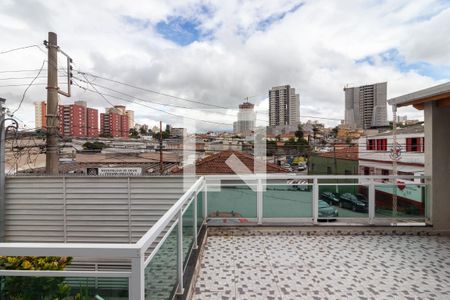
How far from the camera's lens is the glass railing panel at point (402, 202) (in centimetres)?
477

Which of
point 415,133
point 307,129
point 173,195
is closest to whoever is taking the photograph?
point 173,195

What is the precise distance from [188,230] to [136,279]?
5.93 ft

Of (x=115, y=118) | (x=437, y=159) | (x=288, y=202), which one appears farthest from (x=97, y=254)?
(x=115, y=118)

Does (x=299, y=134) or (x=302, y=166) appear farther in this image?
(x=302, y=166)

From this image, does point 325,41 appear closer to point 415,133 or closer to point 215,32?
point 215,32

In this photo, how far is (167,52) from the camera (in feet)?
47.8

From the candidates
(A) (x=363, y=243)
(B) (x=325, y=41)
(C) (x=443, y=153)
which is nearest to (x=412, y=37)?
(B) (x=325, y=41)

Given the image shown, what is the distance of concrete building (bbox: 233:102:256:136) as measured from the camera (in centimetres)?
1157

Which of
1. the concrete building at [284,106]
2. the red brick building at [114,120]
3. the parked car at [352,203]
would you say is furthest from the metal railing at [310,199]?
Answer: the red brick building at [114,120]

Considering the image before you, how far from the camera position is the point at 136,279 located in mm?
1385

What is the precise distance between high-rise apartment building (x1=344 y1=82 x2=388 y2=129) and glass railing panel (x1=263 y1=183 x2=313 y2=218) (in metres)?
16.6

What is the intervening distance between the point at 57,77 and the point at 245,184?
8.88 metres

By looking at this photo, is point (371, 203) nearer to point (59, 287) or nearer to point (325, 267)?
point (325, 267)

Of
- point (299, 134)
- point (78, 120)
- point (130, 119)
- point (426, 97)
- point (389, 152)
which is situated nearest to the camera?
point (426, 97)
